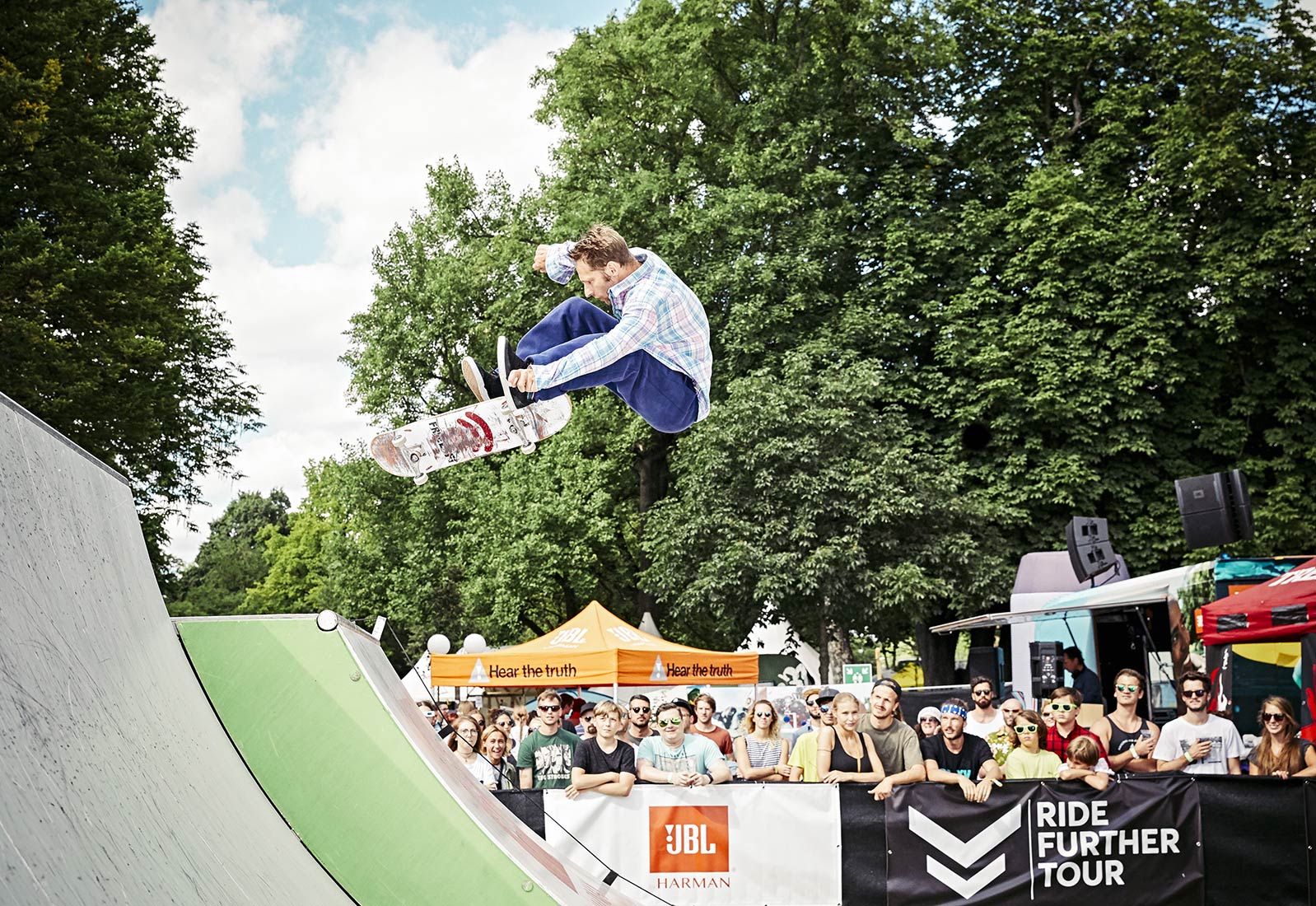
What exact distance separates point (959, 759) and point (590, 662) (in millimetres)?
6716

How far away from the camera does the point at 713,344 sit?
25.2 meters

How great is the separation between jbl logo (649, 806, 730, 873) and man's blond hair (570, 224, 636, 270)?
4167 millimetres

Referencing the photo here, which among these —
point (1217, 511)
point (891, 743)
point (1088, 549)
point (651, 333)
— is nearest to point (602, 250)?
point (651, 333)

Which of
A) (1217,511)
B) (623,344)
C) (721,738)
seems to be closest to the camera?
(623,344)

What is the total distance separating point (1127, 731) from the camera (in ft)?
30.7

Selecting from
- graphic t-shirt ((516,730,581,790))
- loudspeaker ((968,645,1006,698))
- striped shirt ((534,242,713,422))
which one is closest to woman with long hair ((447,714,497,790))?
graphic t-shirt ((516,730,581,790))

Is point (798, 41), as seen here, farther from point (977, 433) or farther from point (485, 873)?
point (485, 873)

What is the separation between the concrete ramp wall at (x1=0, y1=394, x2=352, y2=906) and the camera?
2104 mm

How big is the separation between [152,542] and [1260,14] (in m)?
25.6

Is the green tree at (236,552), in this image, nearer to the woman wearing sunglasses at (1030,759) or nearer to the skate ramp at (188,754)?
the woman wearing sunglasses at (1030,759)

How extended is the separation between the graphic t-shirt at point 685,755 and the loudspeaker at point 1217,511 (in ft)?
26.5

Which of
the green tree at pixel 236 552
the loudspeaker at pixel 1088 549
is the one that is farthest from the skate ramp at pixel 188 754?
the green tree at pixel 236 552

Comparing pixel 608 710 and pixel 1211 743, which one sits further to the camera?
pixel 1211 743

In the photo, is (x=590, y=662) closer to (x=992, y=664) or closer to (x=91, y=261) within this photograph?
(x=91, y=261)
